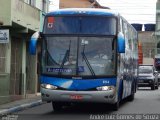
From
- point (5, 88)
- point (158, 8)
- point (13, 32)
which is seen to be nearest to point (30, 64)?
point (13, 32)

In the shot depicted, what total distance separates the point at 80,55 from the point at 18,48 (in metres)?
9.84

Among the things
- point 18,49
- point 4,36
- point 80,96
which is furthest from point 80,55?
point 18,49

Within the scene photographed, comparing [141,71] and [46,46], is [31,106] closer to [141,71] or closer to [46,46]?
[46,46]

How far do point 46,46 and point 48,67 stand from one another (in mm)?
709

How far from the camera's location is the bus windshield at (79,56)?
17.7 m

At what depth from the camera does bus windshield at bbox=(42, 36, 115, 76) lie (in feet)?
58.1

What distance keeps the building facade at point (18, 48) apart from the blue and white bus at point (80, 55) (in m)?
1.83

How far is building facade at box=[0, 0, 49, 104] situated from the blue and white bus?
1.83 m

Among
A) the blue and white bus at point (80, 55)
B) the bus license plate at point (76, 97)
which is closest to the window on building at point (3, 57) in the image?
the blue and white bus at point (80, 55)

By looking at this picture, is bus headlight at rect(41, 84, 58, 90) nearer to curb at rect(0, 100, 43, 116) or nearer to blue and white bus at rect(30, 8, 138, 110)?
blue and white bus at rect(30, 8, 138, 110)

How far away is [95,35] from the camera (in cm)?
1802

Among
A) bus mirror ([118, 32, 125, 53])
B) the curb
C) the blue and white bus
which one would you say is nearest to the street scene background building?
the curb

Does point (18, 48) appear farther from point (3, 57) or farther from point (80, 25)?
point (80, 25)

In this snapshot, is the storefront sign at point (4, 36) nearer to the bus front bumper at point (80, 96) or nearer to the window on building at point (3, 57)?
the bus front bumper at point (80, 96)
